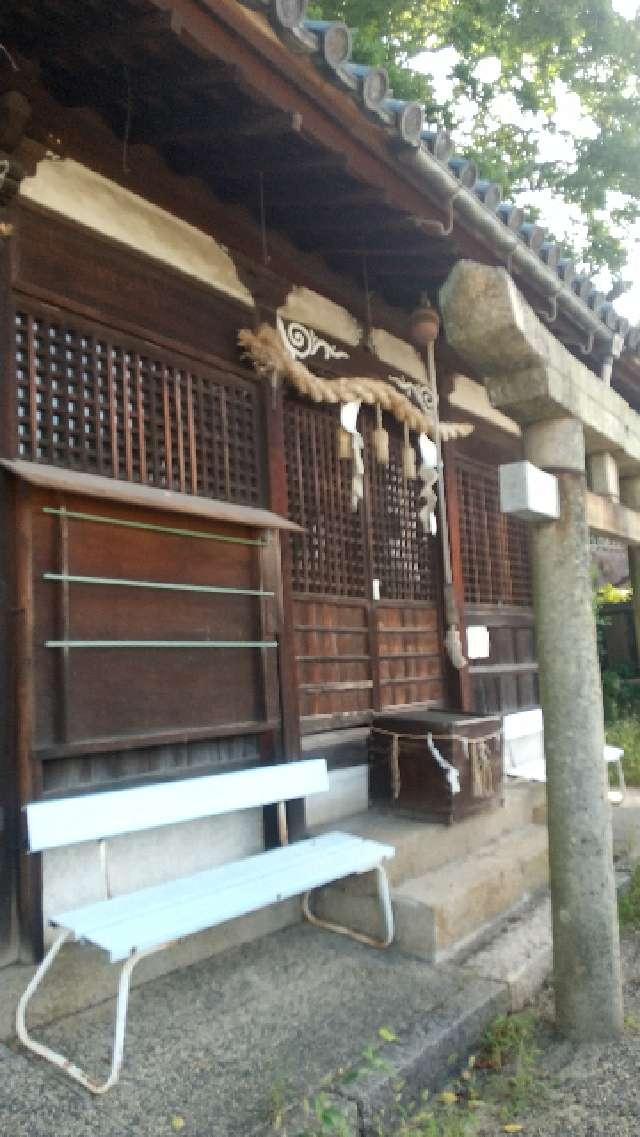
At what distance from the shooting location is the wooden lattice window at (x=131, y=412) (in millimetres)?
3646

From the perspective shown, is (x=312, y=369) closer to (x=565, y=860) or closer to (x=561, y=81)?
(x=565, y=860)

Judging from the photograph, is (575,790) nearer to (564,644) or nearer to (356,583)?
(564,644)

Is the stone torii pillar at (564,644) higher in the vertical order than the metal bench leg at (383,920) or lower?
higher

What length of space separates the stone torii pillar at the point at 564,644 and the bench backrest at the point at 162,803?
4.87ft

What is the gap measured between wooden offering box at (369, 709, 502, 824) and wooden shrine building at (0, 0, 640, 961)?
28 cm

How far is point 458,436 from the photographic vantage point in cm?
670

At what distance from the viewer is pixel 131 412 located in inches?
160

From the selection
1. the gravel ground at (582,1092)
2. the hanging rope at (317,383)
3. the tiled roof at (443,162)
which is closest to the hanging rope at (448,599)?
the hanging rope at (317,383)

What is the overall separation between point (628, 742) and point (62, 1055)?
661 cm

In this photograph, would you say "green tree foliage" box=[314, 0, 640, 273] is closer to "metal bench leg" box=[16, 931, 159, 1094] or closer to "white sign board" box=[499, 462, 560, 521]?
"white sign board" box=[499, 462, 560, 521]

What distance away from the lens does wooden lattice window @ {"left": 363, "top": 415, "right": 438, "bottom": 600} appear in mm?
5949

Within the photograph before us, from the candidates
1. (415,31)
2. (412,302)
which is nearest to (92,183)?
(412,302)

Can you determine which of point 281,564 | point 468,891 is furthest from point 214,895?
point 281,564

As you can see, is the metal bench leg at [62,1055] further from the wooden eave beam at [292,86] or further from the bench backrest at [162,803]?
the wooden eave beam at [292,86]
